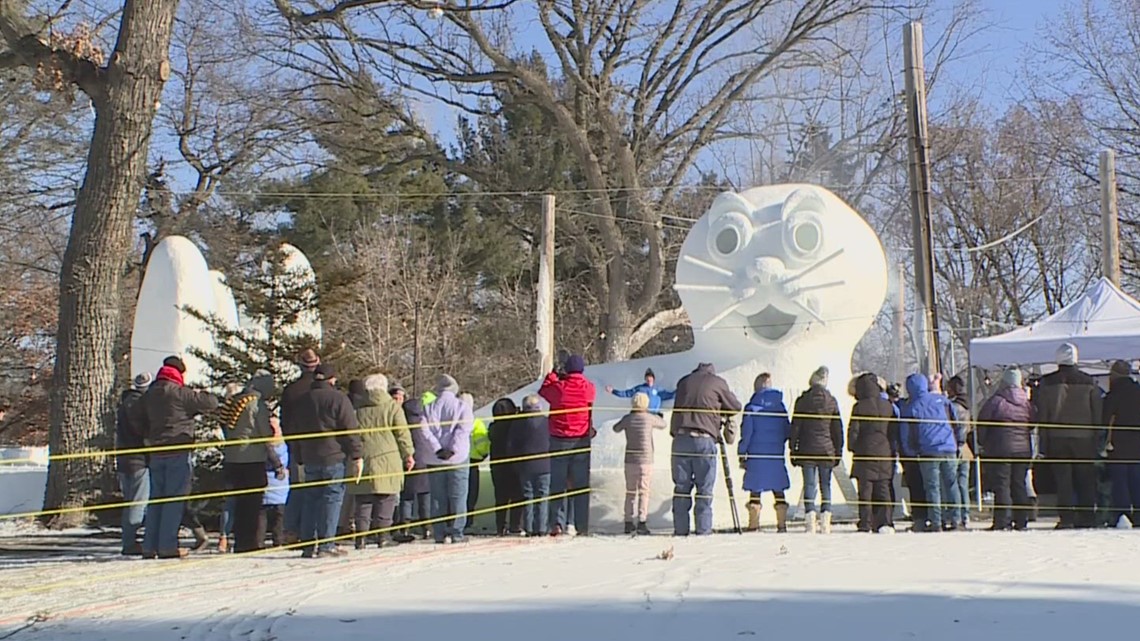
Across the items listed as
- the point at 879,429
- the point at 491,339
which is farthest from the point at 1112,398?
the point at 491,339

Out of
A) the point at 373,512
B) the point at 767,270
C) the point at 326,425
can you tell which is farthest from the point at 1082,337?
the point at 326,425

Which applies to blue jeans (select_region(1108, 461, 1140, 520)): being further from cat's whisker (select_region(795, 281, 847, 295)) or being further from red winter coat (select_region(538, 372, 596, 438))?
red winter coat (select_region(538, 372, 596, 438))

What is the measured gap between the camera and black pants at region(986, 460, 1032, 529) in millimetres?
12528

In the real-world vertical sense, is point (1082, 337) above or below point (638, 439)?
above

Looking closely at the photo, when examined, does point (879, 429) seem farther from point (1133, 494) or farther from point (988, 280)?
point (988, 280)

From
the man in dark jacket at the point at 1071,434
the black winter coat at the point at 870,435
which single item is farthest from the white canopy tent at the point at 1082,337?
the black winter coat at the point at 870,435

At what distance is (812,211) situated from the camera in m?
14.5

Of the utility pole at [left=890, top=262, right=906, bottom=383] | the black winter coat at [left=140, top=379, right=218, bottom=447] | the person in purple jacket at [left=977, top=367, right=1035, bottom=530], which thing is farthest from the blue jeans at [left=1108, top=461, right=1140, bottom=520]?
the utility pole at [left=890, top=262, right=906, bottom=383]

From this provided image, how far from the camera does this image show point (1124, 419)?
40.6 feet

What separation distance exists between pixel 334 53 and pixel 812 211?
1733cm

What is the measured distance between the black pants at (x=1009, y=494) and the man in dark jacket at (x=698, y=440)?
9.21 feet

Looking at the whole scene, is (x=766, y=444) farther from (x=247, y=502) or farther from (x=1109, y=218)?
(x=1109, y=218)

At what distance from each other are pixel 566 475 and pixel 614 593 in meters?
4.82

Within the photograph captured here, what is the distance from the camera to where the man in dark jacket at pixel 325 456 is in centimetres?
1029
